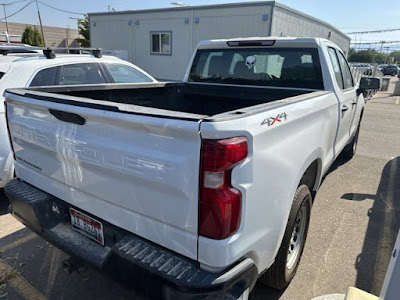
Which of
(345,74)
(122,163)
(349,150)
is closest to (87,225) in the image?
(122,163)

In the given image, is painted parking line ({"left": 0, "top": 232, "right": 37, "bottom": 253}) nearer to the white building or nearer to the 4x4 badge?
the 4x4 badge

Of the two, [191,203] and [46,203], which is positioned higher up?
[191,203]

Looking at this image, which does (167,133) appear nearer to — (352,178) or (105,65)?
(105,65)

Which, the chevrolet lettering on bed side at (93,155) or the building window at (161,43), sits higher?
the building window at (161,43)

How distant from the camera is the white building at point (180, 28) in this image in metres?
13.9

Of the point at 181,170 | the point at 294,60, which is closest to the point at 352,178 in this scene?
the point at 294,60

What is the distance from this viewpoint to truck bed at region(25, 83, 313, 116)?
3.34 metres

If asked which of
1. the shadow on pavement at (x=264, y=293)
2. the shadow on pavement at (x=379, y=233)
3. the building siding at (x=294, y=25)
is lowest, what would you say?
the shadow on pavement at (x=264, y=293)

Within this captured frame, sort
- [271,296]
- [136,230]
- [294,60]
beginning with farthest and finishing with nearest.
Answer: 1. [294,60]
2. [271,296]
3. [136,230]

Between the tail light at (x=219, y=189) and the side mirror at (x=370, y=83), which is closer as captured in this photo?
the tail light at (x=219, y=189)

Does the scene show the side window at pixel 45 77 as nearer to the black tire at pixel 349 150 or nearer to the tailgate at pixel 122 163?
the tailgate at pixel 122 163

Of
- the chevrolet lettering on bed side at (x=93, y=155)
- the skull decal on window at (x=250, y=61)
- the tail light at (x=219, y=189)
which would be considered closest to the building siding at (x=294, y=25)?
the skull decal on window at (x=250, y=61)

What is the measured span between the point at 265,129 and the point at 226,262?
2.39 ft

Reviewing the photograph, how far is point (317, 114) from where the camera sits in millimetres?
2627
